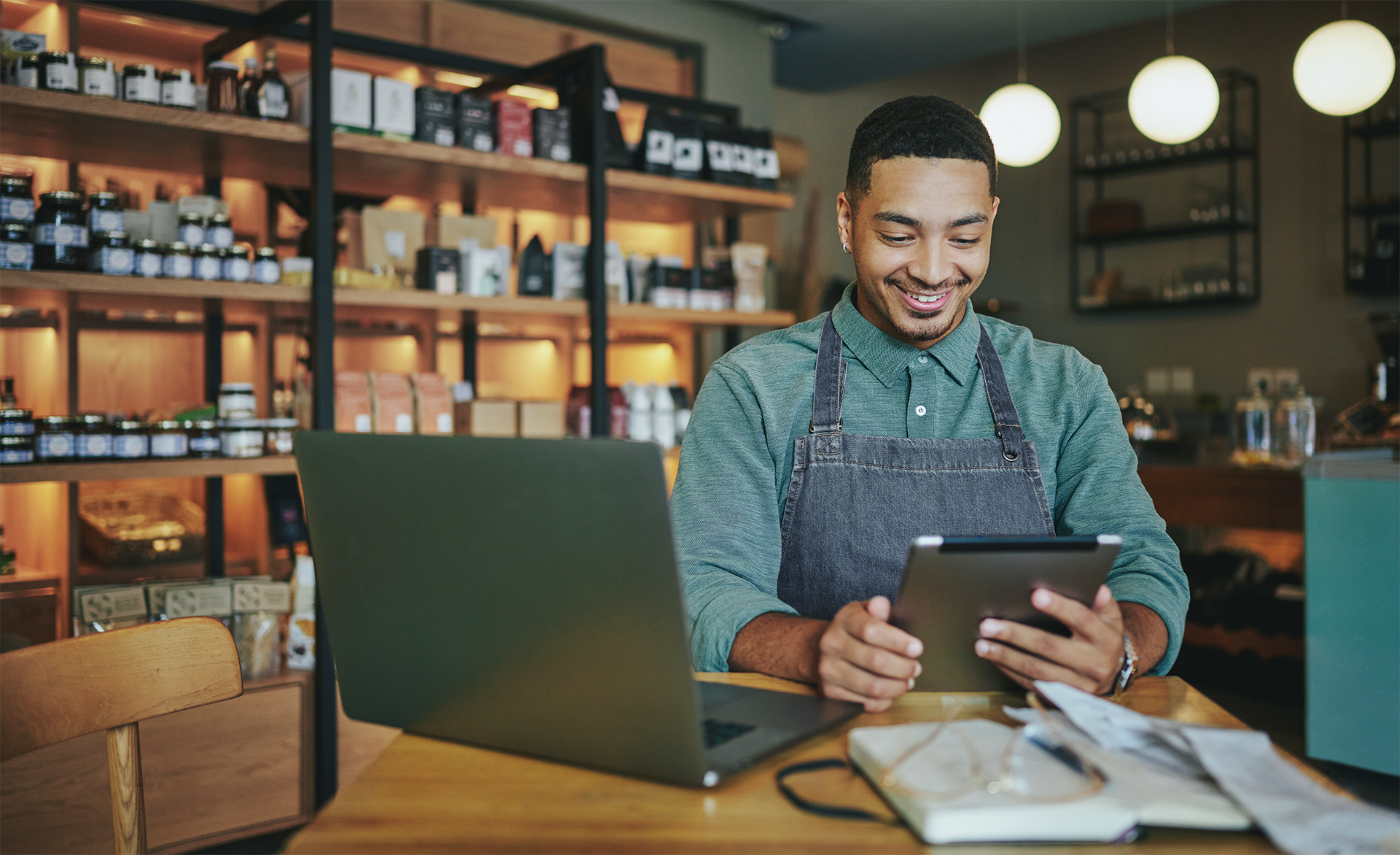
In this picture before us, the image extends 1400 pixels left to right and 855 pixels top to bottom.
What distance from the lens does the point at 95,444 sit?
215 centimetres

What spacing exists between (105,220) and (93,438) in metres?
0.47

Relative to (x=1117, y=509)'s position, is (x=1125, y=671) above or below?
below

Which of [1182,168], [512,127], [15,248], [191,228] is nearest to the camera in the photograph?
[15,248]

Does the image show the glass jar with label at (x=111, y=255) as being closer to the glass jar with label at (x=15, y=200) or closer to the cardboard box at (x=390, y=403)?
the glass jar with label at (x=15, y=200)

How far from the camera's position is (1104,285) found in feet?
16.9

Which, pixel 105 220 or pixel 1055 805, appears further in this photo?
pixel 105 220

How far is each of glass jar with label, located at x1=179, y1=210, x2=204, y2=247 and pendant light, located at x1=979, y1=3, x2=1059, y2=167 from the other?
2.58m

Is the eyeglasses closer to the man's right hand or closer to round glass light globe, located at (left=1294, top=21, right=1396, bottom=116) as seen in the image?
the man's right hand

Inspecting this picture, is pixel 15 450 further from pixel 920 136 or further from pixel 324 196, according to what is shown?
pixel 920 136

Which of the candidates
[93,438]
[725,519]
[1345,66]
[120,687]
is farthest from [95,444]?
[1345,66]

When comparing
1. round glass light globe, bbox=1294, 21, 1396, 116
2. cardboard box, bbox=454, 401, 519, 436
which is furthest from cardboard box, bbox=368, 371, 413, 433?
round glass light globe, bbox=1294, 21, 1396, 116

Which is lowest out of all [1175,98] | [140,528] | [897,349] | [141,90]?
[140,528]

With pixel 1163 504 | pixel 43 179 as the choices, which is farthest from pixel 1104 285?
pixel 43 179

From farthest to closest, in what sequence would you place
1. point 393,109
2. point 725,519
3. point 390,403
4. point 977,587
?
point 390,403 → point 393,109 → point 725,519 → point 977,587
